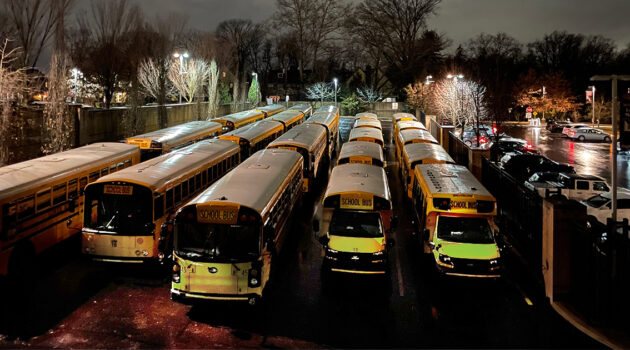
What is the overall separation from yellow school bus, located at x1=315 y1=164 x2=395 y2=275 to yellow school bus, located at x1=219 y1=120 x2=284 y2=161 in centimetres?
1076

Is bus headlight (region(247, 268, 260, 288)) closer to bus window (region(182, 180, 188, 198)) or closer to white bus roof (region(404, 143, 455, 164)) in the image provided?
bus window (region(182, 180, 188, 198))

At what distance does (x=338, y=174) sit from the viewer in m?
15.8

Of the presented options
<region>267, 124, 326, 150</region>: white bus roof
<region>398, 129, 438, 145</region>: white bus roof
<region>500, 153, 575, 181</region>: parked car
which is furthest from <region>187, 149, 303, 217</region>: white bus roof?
<region>500, 153, 575, 181</region>: parked car

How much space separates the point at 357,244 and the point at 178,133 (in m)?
15.5

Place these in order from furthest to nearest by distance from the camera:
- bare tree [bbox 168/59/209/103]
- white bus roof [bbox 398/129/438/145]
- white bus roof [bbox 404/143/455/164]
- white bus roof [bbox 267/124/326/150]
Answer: bare tree [bbox 168/59/209/103], white bus roof [bbox 398/129/438/145], white bus roof [bbox 267/124/326/150], white bus roof [bbox 404/143/455/164]

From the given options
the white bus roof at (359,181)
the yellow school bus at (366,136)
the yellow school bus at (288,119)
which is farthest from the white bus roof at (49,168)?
A: the yellow school bus at (288,119)

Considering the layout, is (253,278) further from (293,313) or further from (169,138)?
(169,138)

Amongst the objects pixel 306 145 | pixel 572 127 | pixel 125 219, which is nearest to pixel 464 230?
pixel 125 219

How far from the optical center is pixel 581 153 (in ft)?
125

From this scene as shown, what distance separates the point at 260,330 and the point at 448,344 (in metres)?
3.84

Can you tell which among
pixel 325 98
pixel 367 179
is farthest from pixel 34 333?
pixel 325 98

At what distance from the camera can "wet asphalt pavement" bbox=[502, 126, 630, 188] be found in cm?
2939

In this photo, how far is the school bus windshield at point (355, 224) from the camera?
1256cm

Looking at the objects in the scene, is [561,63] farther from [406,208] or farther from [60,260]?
[60,260]
